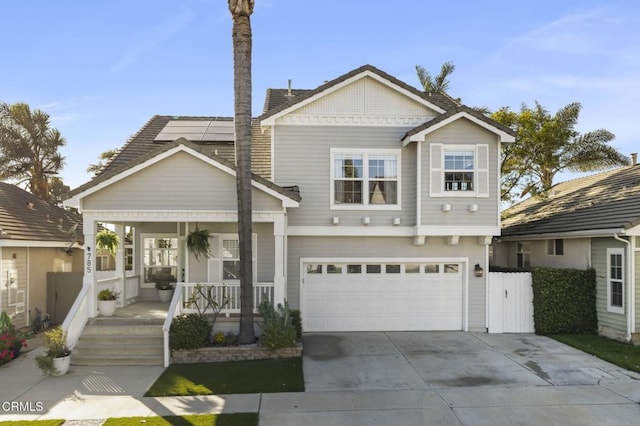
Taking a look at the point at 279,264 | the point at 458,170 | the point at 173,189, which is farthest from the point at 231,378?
the point at 458,170

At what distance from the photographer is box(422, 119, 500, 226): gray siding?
40.0 ft

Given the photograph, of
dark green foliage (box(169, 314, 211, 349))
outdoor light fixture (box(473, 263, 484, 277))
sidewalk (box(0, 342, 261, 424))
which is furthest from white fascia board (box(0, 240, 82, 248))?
outdoor light fixture (box(473, 263, 484, 277))

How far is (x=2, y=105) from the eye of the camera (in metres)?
22.9

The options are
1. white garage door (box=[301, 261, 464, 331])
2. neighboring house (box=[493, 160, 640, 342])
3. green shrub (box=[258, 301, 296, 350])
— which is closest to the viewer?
green shrub (box=[258, 301, 296, 350])

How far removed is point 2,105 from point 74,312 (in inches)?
736

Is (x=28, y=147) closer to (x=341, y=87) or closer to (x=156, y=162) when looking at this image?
(x=156, y=162)

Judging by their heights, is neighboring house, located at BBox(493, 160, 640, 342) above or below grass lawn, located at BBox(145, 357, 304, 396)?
above

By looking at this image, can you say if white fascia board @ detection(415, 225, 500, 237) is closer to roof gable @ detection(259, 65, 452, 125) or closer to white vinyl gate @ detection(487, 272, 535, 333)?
white vinyl gate @ detection(487, 272, 535, 333)

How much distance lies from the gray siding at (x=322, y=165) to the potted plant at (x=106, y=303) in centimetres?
514

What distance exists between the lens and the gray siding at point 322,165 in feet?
41.2

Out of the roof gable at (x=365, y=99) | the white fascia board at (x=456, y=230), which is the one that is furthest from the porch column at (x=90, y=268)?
the white fascia board at (x=456, y=230)

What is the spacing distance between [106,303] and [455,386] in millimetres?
8584

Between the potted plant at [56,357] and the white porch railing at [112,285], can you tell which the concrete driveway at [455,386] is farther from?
the white porch railing at [112,285]

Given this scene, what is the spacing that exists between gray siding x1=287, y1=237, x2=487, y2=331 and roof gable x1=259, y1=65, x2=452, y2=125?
369cm
